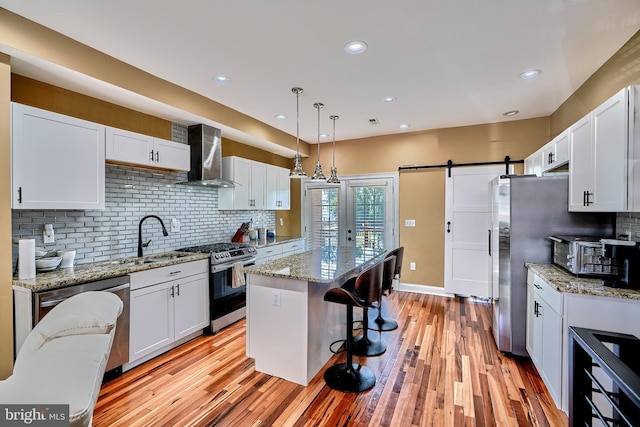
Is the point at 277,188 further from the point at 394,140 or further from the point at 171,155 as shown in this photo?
the point at 394,140

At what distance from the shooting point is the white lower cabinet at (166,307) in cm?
259

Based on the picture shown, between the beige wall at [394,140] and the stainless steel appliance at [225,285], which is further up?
the beige wall at [394,140]

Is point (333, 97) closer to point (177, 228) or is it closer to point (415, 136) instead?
point (415, 136)

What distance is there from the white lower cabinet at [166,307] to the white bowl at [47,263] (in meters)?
0.58

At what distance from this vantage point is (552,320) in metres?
2.11

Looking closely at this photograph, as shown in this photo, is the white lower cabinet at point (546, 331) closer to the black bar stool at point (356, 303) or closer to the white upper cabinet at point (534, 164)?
the black bar stool at point (356, 303)

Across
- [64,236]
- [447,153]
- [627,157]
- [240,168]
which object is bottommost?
[64,236]

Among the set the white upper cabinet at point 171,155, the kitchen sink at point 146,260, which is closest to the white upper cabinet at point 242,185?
the white upper cabinet at point 171,155

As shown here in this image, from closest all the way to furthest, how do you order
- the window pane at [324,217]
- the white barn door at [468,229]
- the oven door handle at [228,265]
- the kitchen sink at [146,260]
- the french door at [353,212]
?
the kitchen sink at [146,260]
the oven door handle at [228,265]
the white barn door at [468,229]
the french door at [353,212]
the window pane at [324,217]

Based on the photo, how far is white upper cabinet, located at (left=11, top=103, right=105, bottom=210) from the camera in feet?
6.97

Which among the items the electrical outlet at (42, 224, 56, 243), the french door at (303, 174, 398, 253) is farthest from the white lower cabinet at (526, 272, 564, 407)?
the electrical outlet at (42, 224, 56, 243)

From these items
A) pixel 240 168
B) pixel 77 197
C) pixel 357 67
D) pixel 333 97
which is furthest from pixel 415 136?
pixel 77 197

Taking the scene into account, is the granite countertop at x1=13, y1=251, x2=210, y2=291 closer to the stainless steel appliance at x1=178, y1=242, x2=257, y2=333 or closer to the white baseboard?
the stainless steel appliance at x1=178, y1=242, x2=257, y2=333

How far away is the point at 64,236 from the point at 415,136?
479 centimetres
